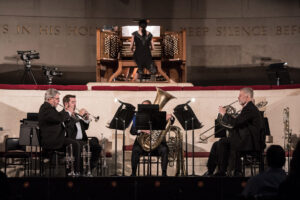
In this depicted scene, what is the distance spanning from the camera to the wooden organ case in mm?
12891

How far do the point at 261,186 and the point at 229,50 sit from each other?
10.2 meters

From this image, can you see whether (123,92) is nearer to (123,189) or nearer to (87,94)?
(87,94)

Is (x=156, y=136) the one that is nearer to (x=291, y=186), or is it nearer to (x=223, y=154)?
(x=223, y=154)

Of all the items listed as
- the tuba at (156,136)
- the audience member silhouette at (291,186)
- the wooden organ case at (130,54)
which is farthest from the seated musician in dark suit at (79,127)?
the audience member silhouette at (291,186)

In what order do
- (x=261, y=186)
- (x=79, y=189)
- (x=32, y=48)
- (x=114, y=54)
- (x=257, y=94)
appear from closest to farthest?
(x=261, y=186), (x=79, y=189), (x=257, y=94), (x=114, y=54), (x=32, y=48)

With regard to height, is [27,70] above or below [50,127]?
above

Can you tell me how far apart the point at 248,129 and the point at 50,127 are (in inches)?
114

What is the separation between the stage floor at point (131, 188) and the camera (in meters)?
6.67

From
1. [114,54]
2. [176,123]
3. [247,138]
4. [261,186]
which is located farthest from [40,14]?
[261,186]

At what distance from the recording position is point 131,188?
6746 mm

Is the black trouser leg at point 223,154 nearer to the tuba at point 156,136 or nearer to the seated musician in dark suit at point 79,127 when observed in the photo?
the tuba at point 156,136

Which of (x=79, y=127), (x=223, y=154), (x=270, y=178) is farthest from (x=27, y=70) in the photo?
(x=270, y=178)

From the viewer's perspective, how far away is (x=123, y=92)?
1019 cm

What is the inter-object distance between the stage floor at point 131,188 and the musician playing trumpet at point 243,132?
1.44 meters
